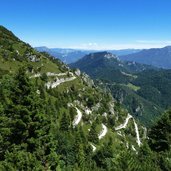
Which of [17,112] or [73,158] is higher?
[17,112]

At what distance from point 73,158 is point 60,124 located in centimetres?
4999

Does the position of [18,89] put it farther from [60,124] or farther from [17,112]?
[60,124]

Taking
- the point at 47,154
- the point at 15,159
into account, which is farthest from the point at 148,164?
the point at 47,154

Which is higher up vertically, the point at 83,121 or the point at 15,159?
the point at 15,159

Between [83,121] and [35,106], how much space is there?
14714 centimetres

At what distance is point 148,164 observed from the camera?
22.8m

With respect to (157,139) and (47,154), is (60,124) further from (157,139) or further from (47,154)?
(47,154)

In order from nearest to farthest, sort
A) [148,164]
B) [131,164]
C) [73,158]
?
[131,164] → [148,164] → [73,158]

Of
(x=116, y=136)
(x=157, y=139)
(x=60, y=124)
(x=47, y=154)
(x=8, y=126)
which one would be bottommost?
(x=116, y=136)

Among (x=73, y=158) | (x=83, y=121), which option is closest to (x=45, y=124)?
(x=73, y=158)

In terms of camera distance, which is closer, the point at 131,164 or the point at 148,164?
the point at 131,164

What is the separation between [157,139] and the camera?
212ft

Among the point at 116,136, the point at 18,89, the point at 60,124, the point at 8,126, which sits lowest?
the point at 116,136

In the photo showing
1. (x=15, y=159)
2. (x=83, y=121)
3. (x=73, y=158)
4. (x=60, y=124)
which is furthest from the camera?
(x=83, y=121)
